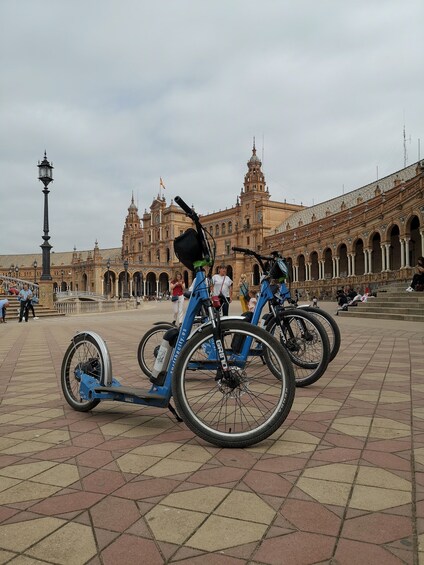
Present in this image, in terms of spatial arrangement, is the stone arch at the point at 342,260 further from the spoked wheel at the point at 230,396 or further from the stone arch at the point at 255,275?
the spoked wheel at the point at 230,396

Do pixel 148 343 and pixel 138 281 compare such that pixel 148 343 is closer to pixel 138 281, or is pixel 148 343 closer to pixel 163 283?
pixel 138 281

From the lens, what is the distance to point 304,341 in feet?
16.9

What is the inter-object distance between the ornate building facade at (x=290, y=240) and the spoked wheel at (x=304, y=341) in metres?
22.6

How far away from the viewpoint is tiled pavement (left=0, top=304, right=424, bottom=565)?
1.77m

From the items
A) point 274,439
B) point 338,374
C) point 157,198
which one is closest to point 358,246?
point 338,374

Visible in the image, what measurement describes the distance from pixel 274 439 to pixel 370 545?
4.48 ft

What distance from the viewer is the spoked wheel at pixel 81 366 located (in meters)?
3.91

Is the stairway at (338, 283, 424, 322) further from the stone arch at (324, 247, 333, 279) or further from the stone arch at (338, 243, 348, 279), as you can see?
the stone arch at (324, 247, 333, 279)

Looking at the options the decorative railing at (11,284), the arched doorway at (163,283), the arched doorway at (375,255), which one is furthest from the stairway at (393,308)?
the arched doorway at (163,283)

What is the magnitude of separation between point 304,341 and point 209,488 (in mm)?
3069

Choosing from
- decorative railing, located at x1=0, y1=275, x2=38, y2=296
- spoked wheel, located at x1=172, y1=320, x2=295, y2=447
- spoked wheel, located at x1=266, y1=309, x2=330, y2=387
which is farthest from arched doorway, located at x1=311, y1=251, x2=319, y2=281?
spoked wheel, located at x1=172, y1=320, x2=295, y2=447

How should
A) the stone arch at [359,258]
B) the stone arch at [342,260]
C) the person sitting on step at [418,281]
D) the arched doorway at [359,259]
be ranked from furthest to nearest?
the stone arch at [342,260] < the arched doorway at [359,259] < the stone arch at [359,258] < the person sitting on step at [418,281]

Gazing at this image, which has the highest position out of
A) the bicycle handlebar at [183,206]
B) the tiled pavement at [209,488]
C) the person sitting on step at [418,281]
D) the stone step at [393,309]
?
the bicycle handlebar at [183,206]

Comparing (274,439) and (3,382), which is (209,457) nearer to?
(274,439)
